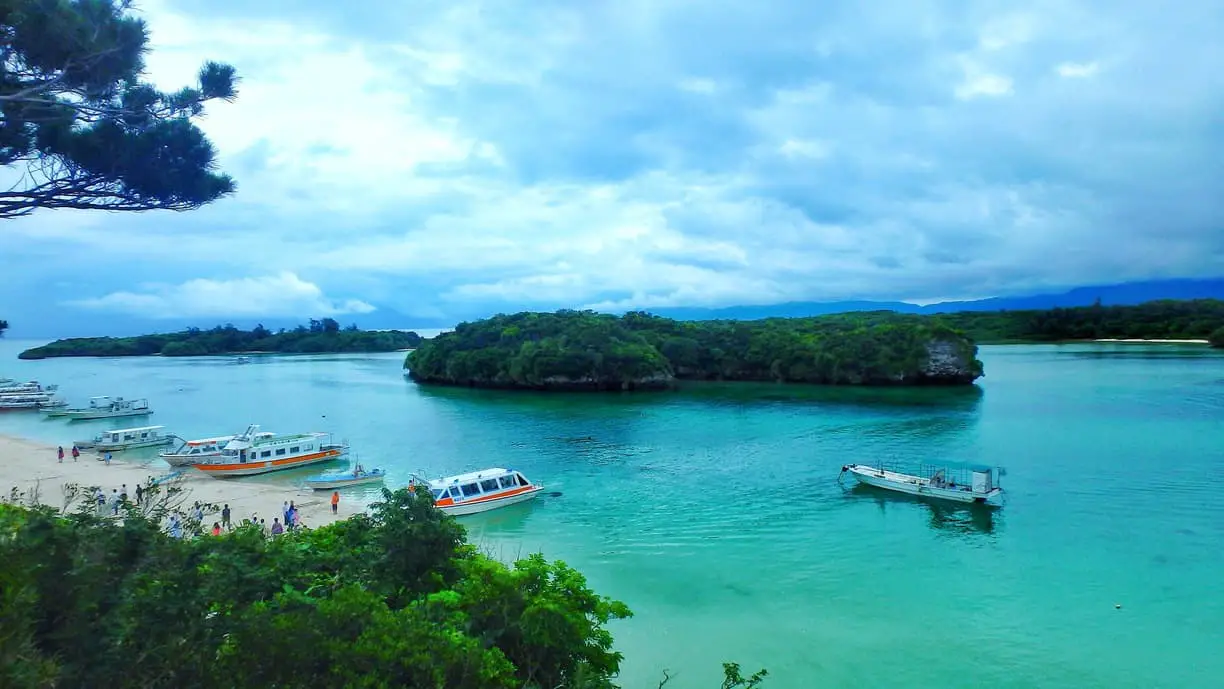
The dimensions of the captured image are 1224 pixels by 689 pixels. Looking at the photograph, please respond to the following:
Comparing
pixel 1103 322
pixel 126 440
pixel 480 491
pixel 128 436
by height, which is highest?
pixel 1103 322

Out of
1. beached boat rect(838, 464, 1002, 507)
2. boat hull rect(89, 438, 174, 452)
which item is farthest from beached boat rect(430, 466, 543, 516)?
boat hull rect(89, 438, 174, 452)

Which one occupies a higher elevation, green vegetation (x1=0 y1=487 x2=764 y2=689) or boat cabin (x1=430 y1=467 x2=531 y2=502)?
green vegetation (x1=0 y1=487 x2=764 y2=689)

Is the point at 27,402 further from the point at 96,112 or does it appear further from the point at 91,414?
the point at 96,112

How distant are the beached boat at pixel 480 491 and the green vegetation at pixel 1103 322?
106 m

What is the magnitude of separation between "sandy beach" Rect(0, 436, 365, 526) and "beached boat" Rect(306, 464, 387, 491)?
1.36 ft

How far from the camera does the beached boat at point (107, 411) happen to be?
5256 cm

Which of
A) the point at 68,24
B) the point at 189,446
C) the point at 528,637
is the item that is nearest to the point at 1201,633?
the point at 528,637

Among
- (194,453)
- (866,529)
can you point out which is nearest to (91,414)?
(194,453)

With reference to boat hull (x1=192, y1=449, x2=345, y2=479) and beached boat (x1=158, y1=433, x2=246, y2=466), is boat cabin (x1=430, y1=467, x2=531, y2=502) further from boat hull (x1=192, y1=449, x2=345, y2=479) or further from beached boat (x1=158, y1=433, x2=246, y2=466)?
beached boat (x1=158, y1=433, x2=246, y2=466)

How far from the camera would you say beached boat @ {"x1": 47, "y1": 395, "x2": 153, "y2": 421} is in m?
52.6

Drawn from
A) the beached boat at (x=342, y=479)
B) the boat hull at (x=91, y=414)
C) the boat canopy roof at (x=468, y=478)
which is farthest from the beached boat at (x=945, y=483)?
the boat hull at (x=91, y=414)

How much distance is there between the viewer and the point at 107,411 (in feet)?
174

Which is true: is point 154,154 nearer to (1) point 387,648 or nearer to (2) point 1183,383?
(1) point 387,648

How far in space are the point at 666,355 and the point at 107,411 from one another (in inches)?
2105
